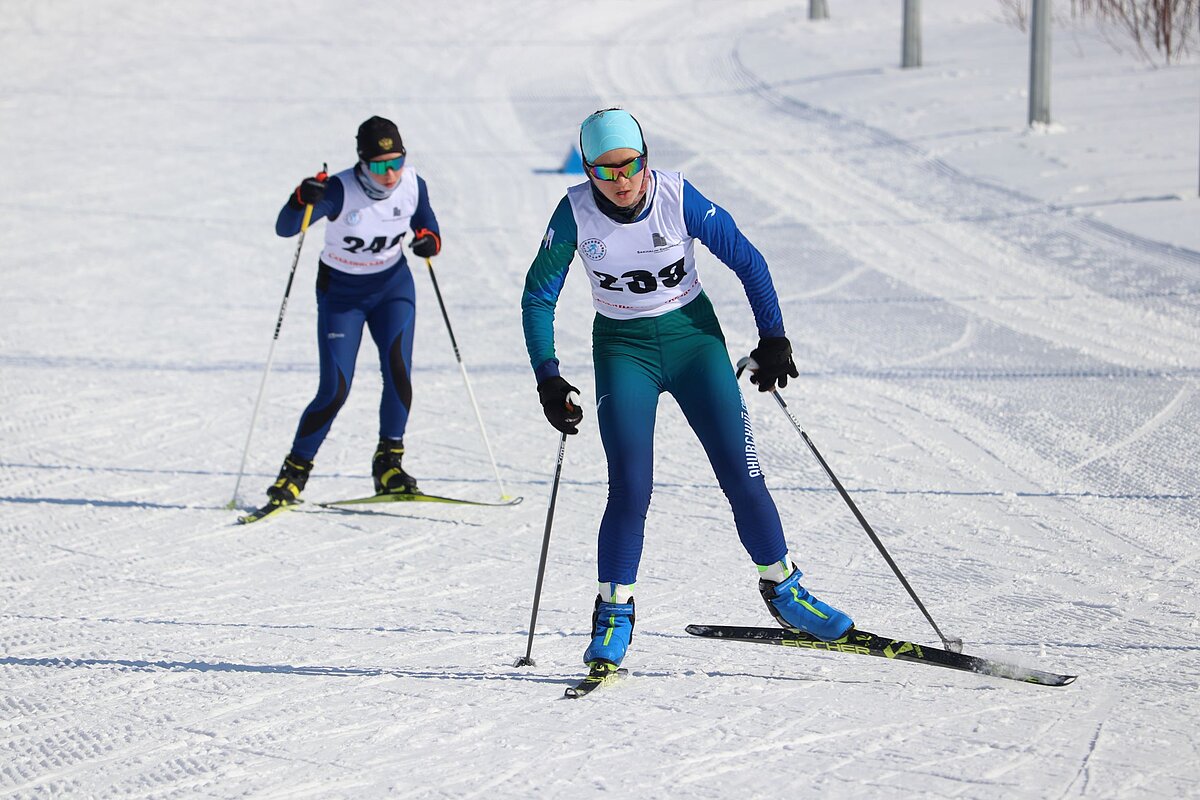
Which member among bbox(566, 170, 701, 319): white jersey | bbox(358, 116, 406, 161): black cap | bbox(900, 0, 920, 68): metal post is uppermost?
bbox(900, 0, 920, 68): metal post

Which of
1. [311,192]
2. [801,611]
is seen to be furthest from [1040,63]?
[801,611]

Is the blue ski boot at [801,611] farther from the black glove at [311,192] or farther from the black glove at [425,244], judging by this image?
the black glove at [311,192]

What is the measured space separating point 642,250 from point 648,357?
0.35 m

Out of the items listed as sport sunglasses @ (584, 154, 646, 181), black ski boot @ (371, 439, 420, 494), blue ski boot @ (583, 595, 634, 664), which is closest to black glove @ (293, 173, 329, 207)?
black ski boot @ (371, 439, 420, 494)

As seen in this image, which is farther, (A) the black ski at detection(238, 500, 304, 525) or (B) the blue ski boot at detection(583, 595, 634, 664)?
(A) the black ski at detection(238, 500, 304, 525)

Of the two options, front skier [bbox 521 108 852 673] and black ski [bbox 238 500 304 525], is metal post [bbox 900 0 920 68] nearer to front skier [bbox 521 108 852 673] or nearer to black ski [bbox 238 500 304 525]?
black ski [bbox 238 500 304 525]

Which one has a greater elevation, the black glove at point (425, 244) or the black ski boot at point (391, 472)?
the black glove at point (425, 244)

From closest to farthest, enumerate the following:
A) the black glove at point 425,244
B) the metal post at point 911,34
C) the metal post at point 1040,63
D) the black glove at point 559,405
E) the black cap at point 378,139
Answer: the black glove at point 559,405
the black cap at point 378,139
the black glove at point 425,244
the metal post at point 1040,63
the metal post at point 911,34

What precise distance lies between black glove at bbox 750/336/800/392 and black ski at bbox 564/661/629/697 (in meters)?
1.04

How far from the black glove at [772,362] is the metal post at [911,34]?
45.8 feet

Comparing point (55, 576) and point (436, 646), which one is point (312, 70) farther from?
point (436, 646)

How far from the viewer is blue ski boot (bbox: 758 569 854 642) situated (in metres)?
4.55

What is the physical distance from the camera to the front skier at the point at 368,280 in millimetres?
6555

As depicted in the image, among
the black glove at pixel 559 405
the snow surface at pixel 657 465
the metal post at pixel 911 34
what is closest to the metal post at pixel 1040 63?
the snow surface at pixel 657 465
